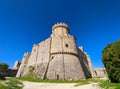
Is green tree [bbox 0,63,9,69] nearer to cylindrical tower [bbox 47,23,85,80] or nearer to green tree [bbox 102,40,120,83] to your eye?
cylindrical tower [bbox 47,23,85,80]

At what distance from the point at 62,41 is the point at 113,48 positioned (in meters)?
23.8

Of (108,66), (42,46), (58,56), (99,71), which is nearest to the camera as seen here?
(108,66)

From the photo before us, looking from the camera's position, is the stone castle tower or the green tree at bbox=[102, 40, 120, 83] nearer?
the green tree at bbox=[102, 40, 120, 83]

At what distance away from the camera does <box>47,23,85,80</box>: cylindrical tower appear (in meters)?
33.4

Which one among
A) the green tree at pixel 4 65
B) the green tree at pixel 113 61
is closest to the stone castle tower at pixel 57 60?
the green tree at pixel 4 65

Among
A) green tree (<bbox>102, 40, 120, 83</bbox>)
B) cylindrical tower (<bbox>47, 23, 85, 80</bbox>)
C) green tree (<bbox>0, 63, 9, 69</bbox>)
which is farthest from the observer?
green tree (<bbox>0, 63, 9, 69</bbox>)

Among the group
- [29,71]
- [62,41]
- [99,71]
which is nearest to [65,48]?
[62,41]

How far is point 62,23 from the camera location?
148ft

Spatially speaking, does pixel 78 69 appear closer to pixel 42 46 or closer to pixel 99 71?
pixel 42 46

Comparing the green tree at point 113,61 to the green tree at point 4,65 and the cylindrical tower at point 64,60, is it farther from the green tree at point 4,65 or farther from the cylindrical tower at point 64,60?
the green tree at point 4,65

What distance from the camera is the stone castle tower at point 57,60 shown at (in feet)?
111

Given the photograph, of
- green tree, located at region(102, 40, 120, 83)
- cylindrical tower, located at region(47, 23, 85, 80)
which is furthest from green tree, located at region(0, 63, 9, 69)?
green tree, located at region(102, 40, 120, 83)

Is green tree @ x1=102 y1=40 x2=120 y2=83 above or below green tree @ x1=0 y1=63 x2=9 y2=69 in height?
below

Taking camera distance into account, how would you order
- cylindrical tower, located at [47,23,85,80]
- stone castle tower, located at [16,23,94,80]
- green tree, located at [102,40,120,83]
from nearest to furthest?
green tree, located at [102,40,120,83]
cylindrical tower, located at [47,23,85,80]
stone castle tower, located at [16,23,94,80]
